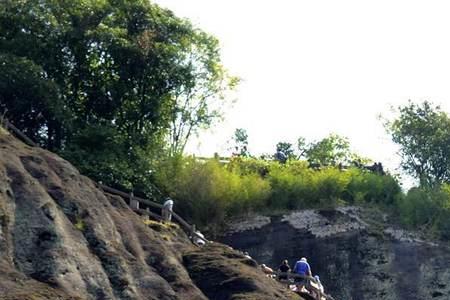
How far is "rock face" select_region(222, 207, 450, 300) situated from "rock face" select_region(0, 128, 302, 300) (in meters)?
16.8

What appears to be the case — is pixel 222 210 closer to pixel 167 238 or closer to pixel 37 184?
pixel 167 238

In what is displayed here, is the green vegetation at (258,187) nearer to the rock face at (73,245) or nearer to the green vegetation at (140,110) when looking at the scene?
the green vegetation at (140,110)

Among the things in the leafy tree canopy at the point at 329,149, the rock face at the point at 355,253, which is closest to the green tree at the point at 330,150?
the leafy tree canopy at the point at 329,149

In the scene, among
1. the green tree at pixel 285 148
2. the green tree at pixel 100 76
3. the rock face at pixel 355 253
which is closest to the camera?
the green tree at pixel 100 76

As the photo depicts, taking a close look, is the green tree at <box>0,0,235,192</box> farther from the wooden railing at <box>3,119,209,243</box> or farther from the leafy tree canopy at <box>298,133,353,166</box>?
the leafy tree canopy at <box>298,133,353,166</box>

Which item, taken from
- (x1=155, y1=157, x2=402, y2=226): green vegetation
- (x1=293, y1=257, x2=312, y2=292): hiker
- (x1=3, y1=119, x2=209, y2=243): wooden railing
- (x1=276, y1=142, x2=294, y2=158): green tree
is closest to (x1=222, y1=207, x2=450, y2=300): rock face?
(x1=155, y1=157, x2=402, y2=226): green vegetation

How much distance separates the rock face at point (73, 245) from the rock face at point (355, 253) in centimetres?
1677

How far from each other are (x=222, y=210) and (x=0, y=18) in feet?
46.6

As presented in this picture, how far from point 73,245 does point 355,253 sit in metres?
27.9

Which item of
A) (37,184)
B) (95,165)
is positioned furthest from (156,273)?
(95,165)

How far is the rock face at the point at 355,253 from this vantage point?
67.2 metres

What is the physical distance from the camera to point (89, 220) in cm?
4581

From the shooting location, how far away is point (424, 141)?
8150 centimetres

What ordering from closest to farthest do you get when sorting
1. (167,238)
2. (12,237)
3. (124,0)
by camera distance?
(12,237) → (167,238) → (124,0)
